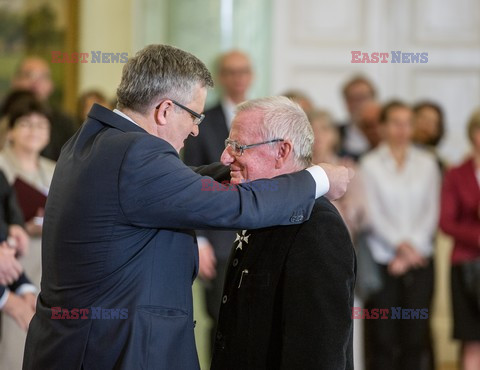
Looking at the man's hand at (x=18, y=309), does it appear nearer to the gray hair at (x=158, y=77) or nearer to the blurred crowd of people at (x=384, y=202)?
the gray hair at (x=158, y=77)

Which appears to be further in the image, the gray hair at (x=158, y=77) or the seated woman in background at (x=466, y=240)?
the seated woman in background at (x=466, y=240)

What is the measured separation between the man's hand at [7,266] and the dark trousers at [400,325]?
8.69ft

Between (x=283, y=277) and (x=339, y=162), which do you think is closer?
(x=283, y=277)

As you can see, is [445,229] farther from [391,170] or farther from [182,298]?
[182,298]

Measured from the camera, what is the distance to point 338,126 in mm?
6355

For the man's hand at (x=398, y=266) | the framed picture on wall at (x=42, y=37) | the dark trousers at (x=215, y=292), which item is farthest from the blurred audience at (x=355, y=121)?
the framed picture on wall at (x=42, y=37)

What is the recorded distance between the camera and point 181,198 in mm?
2465

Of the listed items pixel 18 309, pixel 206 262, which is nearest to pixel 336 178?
pixel 18 309

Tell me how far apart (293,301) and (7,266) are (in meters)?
1.52

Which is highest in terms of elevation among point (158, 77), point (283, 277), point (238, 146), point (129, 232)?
point (158, 77)

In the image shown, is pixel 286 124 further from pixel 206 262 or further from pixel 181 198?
pixel 206 262

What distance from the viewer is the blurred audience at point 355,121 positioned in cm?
620

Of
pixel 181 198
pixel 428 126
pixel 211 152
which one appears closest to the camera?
pixel 181 198

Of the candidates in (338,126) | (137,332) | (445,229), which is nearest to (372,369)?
(445,229)
